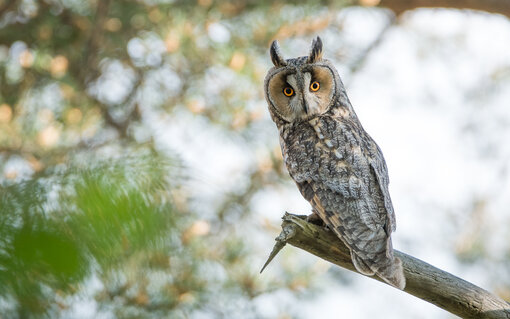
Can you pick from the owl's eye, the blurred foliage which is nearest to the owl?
the owl's eye

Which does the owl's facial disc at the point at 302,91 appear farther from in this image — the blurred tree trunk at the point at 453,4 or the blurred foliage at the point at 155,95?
the blurred tree trunk at the point at 453,4

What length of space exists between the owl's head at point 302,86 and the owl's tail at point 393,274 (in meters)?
0.68

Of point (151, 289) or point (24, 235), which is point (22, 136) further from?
point (24, 235)

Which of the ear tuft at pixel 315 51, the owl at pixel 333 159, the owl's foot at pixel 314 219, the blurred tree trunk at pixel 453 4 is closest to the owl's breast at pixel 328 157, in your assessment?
the owl at pixel 333 159

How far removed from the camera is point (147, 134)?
3.05m

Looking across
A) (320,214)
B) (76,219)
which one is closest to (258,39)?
(320,214)

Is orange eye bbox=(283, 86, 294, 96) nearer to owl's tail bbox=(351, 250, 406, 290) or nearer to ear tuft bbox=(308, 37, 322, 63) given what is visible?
ear tuft bbox=(308, 37, 322, 63)

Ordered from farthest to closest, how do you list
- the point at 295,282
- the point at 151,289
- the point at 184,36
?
the point at 184,36 < the point at 295,282 < the point at 151,289

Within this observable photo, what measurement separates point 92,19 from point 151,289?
1.83m

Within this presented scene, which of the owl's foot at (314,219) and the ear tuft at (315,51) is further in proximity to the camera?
the ear tuft at (315,51)

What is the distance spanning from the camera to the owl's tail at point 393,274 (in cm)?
155

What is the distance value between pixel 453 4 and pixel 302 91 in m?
2.41

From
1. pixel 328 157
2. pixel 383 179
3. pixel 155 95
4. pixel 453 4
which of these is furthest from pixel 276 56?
pixel 453 4

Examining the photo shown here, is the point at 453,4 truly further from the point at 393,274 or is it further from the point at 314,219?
the point at 393,274
